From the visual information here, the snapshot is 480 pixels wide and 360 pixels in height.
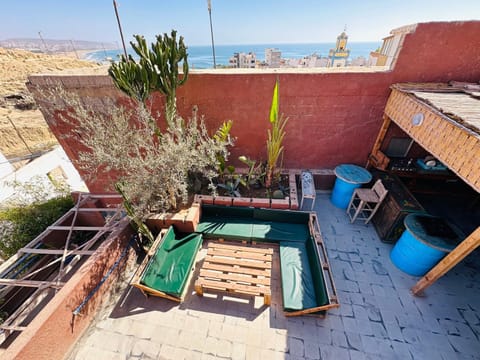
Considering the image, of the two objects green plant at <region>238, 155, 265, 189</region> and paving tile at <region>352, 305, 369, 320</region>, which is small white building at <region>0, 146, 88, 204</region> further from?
paving tile at <region>352, 305, 369, 320</region>

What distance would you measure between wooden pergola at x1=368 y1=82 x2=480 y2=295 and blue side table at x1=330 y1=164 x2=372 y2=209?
154 centimetres

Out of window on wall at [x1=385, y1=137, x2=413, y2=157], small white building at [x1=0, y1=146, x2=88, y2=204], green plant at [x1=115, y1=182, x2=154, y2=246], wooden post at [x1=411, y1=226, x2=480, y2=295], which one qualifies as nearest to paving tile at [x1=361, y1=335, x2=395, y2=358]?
wooden post at [x1=411, y1=226, x2=480, y2=295]

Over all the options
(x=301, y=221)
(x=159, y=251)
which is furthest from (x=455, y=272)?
(x=159, y=251)

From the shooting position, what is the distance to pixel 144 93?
4.19 m

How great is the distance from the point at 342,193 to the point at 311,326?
357 cm

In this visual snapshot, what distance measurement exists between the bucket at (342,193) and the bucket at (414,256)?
1625 millimetres

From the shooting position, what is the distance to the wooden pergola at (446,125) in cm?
287

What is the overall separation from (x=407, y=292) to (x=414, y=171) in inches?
122

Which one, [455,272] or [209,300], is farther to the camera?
[455,272]

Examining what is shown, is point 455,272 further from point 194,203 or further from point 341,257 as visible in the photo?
point 194,203

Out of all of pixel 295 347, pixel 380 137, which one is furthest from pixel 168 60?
pixel 295 347

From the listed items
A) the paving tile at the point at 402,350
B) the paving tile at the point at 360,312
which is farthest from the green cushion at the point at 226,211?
the paving tile at the point at 402,350

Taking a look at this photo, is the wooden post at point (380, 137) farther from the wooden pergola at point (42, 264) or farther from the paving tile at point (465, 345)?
the wooden pergola at point (42, 264)

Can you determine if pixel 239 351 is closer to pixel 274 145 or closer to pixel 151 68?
pixel 274 145
